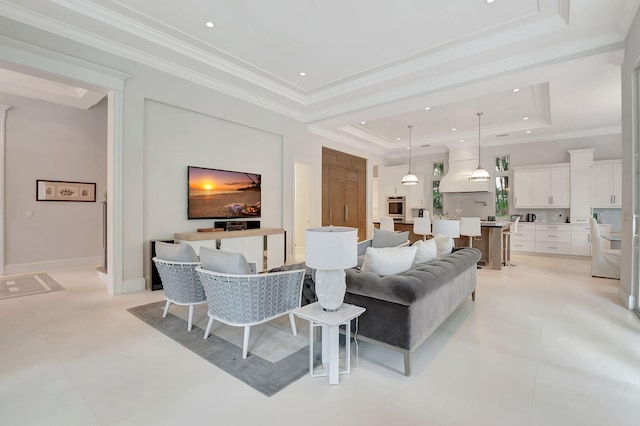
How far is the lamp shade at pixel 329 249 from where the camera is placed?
203 centimetres

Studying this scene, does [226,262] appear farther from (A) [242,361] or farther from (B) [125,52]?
(B) [125,52]

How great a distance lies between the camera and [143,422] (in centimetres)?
171

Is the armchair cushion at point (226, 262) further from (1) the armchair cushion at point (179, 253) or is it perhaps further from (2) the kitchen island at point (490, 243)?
(2) the kitchen island at point (490, 243)

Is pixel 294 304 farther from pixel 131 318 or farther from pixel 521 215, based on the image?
pixel 521 215

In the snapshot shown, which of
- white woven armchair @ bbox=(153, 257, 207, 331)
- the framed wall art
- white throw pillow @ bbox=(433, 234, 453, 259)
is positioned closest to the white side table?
white woven armchair @ bbox=(153, 257, 207, 331)

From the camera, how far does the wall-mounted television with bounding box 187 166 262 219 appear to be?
5.03 meters

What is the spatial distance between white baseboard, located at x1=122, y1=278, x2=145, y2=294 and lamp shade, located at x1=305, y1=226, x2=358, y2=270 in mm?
3428

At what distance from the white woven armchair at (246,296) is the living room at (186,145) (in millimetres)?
428

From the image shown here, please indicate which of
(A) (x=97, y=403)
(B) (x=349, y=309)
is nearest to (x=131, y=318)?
(A) (x=97, y=403)

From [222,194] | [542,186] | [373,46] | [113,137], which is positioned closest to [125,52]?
[113,137]

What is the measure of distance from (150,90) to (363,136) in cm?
552

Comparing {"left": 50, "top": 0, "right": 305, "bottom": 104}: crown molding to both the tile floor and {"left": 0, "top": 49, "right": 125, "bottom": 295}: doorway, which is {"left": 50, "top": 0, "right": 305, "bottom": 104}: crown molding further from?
the tile floor

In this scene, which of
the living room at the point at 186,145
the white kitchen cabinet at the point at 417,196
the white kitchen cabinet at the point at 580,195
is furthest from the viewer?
the white kitchen cabinet at the point at 417,196

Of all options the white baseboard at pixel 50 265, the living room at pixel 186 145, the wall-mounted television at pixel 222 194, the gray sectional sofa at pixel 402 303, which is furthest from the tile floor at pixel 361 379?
the white baseboard at pixel 50 265
